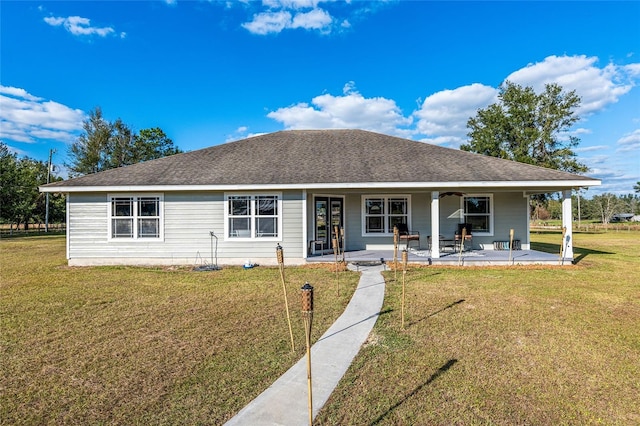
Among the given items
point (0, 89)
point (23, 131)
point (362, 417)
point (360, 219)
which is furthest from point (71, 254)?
point (23, 131)

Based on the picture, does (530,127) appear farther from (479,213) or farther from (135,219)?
(135,219)

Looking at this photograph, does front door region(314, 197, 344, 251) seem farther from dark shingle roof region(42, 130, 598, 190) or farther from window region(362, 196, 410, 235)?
dark shingle roof region(42, 130, 598, 190)

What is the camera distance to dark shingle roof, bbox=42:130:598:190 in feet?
35.2

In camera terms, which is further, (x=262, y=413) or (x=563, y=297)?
(x=563, y=297)

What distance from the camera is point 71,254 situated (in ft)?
37.1

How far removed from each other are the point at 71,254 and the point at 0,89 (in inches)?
1147

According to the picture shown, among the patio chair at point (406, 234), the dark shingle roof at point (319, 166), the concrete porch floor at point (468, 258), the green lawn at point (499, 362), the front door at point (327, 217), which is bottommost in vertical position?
the green lawn at point (499, 362)

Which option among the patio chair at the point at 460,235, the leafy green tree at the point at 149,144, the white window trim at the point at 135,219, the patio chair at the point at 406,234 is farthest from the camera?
the leafy green tree at the point at 149,144

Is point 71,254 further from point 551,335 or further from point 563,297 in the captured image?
point 563,297

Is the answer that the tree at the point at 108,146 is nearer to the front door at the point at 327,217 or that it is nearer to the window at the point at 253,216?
the window at the point at 253,216

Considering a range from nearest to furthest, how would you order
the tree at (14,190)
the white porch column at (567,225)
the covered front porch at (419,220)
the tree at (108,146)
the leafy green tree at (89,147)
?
the white porch column at (567,225), the covered front porch at (419,220), the tree at (14,190), the leafy green tree at (89,147), the tree at (108,146)

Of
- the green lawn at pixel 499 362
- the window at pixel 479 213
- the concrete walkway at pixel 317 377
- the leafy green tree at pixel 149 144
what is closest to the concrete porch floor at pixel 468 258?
the window at pixel 479 213

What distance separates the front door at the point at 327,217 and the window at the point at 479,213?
494 centimetres

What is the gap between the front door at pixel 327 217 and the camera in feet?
40.4
